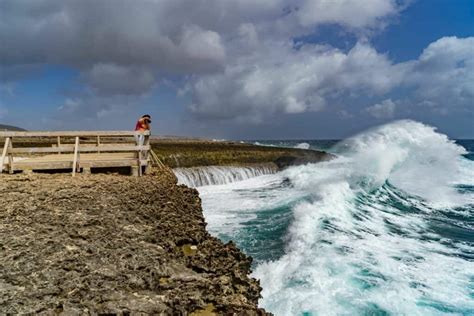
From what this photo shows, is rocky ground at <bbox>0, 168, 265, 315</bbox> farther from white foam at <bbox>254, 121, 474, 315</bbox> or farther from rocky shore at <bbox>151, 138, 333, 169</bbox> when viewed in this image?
rocky shore at <bbox>151, 138, 333, 169</bbox>

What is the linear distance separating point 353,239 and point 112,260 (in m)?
9.84

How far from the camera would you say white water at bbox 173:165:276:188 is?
26484mm

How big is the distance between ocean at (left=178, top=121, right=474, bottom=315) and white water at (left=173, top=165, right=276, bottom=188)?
6.3 inches

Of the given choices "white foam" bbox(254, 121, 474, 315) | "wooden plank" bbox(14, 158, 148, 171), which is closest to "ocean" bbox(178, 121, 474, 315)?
"white foam" bbox(254, 121, 474, 315)

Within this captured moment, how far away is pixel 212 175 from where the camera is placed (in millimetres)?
28297

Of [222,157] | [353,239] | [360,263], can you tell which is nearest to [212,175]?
[222,157]

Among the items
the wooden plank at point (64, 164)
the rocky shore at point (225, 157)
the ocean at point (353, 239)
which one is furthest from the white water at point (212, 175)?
the wooden plank at point (64, 164)

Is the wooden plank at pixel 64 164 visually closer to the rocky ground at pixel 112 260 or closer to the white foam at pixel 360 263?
the rocky ground at pixel 112 260

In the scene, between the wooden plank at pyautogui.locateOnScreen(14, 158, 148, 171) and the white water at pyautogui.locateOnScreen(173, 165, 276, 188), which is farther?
the white water at pyautogui.locateOnScreen(173, 165, 276, 188)

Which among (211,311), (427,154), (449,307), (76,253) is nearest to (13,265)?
(76,253)

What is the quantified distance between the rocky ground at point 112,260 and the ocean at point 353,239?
2.90 metres

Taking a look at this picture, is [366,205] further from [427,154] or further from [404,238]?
[427,154]

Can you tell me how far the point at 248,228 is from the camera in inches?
573

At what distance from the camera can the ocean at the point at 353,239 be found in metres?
8.50
